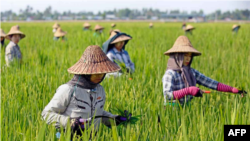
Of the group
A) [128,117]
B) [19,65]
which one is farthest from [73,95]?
[19,65]

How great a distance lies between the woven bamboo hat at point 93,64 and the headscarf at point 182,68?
1072 millimetres

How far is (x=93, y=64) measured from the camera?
1.94 metres

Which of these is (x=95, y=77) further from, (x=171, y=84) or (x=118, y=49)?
(x=118, y=49)

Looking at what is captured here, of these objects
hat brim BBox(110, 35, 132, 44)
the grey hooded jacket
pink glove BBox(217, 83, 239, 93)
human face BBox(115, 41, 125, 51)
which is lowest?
pink glove BBox(217, 83, 239, 93)

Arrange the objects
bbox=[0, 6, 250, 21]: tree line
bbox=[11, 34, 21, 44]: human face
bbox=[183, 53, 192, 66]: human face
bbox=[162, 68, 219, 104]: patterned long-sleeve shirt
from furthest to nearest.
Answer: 1. bbox=[0, 6, 250, 21]: tree line
2. bbox=[11, 34, 21, 44]: human face
3. bbox=[183, 53, 192, 66]: human face
4. bbox=[162, 68, 219, 104]: patterned long-sleeve shirt

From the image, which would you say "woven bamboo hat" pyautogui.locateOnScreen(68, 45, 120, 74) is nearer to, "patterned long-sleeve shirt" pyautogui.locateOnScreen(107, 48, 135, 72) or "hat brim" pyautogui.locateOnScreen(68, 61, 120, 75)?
"hat brim" pyautogui.locateOnScreen(68, 61, 120, 75)

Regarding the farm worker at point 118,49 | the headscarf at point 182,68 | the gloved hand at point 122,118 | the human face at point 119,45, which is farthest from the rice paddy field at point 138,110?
the human face at point 119,45

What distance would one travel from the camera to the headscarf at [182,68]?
114 inches

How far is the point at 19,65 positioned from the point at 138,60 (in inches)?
75.2

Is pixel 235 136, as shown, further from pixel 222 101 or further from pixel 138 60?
pixel 138 60

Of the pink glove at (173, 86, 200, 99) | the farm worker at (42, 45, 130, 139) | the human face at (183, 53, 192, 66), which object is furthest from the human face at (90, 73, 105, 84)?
the human face at (183, 53, 192, 66)

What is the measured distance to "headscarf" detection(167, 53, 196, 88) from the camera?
2.89m

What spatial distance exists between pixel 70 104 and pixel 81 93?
97 mm

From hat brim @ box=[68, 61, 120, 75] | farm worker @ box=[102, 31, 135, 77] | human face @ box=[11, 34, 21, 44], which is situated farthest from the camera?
human face @ box=[11, 34, 21, 44]
